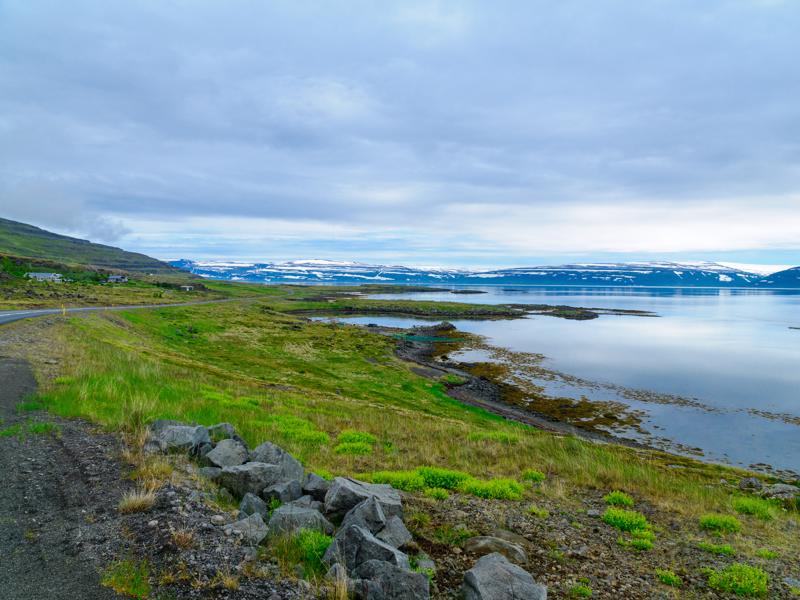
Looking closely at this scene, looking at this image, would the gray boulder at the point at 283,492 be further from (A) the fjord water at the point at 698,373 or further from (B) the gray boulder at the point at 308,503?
(A) the fjord water at the point at 698,373

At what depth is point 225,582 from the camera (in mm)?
6535

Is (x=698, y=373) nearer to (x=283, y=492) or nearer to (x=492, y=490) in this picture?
(x=492, y=490)

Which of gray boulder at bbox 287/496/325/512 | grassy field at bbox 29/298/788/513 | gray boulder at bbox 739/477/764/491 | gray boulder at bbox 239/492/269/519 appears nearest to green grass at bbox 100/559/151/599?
gray boulder at bbox 239/492/269/519

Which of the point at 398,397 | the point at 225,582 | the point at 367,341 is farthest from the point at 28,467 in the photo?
the point at 367,341

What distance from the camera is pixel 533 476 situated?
15.1 meters

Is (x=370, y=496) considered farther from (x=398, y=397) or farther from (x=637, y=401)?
(x=637, y=401)

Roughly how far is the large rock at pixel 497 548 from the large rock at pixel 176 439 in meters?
7.95

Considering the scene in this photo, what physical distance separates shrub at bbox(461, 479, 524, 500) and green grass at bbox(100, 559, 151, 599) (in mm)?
8654

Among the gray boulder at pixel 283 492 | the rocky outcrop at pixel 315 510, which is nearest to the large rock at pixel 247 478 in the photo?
the rocky outcrop at pixel 315 510

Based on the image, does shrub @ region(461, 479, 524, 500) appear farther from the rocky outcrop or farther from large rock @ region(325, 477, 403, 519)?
large rock @ region(325, 477, 403, 519)

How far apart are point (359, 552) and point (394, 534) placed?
1394 millimetres

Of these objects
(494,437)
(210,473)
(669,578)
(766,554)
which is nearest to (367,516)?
(210,473)

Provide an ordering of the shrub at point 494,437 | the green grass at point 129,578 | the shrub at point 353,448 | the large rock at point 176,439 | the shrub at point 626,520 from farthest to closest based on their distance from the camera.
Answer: the shrub at point 494,437 → the shrub at point 353,448 → the large rock at point 176,439 → the shrub at point 626,520 → the green grass at point 129,578

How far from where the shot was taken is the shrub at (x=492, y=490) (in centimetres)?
1270
